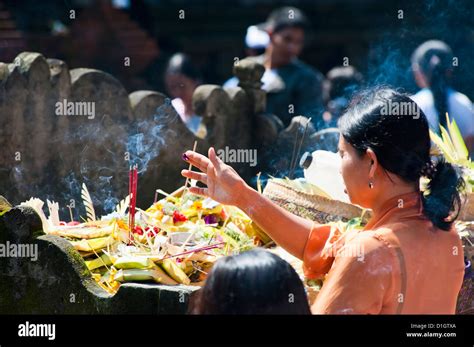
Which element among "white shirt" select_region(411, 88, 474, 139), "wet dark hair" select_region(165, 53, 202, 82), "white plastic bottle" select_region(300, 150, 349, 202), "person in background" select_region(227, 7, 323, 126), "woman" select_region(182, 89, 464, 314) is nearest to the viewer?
"woman" select_region(182, 89, 464, 314)

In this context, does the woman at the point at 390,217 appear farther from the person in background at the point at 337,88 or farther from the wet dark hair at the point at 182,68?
the wet dark hair at the point at 182,68

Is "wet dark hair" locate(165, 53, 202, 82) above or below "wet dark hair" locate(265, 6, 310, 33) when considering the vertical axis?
below

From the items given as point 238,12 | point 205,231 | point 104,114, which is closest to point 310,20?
point 238,12

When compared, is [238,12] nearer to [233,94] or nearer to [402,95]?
[233,94]

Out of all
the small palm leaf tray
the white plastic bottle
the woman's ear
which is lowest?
the small palm leaf tray

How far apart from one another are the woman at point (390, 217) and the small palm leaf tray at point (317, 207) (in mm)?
1332

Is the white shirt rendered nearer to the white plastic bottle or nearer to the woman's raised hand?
the white plastic bottle

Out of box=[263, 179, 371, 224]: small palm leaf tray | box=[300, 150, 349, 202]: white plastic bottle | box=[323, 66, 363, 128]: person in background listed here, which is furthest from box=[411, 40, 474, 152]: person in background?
box=[263, 179, 371, 224]: small palm leaf tray

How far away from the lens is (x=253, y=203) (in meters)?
3.56

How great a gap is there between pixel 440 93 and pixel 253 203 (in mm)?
3756

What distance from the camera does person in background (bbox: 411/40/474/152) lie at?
274 inches

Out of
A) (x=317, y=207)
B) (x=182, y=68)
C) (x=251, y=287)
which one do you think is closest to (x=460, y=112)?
(x=317, y=207)

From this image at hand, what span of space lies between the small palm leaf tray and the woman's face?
58.3 inches

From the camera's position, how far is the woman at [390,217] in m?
3.17
